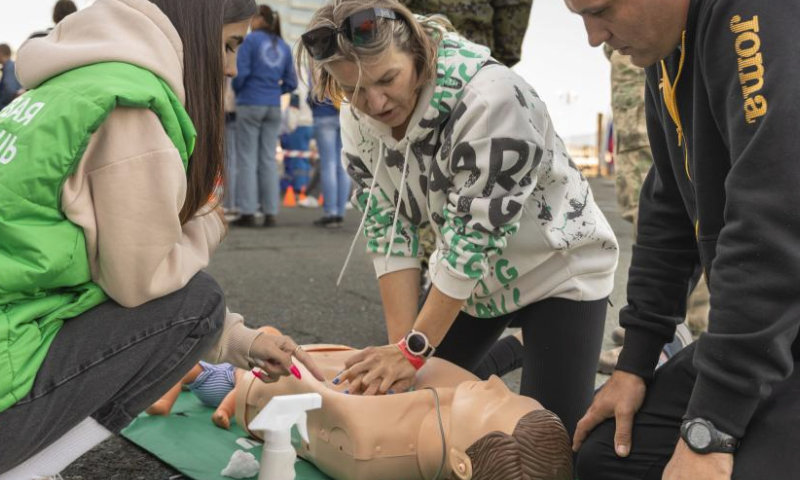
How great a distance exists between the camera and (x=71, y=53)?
1.37 meters

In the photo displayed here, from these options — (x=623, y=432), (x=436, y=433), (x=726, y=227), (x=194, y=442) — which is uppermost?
(x=726, y=227)

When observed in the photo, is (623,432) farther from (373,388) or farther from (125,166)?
(125,166)

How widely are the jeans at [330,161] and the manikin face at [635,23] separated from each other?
17.4 ft

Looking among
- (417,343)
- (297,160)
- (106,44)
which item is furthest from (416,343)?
(297,160)

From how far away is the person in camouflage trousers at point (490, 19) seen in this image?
2906 mm

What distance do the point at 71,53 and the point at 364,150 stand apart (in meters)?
0.90

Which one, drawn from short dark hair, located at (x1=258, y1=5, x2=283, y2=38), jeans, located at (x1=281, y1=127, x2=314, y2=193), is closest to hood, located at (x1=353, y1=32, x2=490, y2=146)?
short dark hair, located at (x1=258, y1=5, x2=283, y2=38)

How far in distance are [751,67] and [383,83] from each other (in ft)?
2.76

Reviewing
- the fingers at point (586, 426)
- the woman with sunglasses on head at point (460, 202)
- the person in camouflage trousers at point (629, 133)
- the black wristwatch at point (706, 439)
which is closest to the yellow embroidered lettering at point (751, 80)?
the black wristwatch at point (706, 439)

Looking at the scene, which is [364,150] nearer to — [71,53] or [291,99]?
[71,53]

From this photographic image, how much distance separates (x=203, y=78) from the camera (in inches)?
60.8

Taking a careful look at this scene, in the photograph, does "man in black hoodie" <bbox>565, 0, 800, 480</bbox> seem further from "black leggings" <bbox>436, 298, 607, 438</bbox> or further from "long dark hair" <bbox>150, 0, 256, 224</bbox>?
"long dark hair" <bbox>150, 0, 256, 224</bbox>

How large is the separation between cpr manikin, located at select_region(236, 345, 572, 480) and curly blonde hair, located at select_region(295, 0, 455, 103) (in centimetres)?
68

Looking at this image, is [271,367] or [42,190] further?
[271,367]
